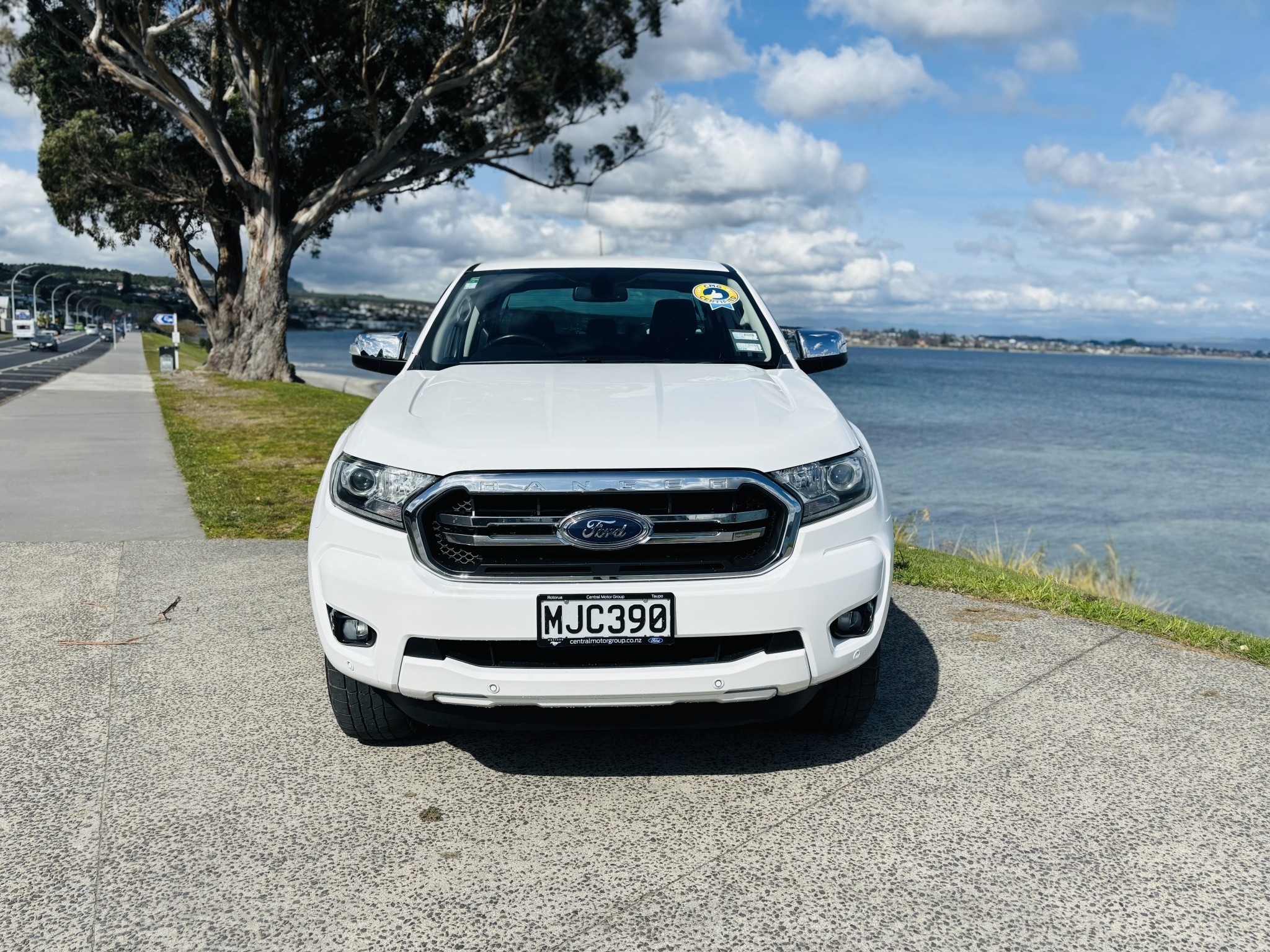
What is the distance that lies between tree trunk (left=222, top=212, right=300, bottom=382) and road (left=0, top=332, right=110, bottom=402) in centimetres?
457

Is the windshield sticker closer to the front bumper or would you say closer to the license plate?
the front bumper

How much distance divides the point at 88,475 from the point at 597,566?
314 inches

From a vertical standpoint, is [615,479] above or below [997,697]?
above

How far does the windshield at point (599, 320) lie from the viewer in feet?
14.4

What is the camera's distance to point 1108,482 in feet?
70.0

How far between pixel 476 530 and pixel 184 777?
129cm

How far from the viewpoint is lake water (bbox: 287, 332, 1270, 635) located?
539 inches

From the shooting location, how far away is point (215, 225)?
2970cm

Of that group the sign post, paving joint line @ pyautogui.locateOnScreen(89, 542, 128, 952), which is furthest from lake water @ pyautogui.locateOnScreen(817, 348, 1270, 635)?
the sign post

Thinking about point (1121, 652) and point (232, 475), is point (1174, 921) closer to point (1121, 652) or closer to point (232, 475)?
point (1121, 652)

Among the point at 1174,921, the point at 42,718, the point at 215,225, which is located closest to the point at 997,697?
the point at 1174,921

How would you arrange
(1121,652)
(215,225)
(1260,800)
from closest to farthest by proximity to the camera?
(1260,800) → (1121,652) → (215,225)

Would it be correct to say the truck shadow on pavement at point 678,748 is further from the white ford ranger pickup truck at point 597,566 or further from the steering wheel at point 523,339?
the steering wheel at point 523,339

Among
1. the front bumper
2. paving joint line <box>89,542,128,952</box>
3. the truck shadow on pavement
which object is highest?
the front bumper
